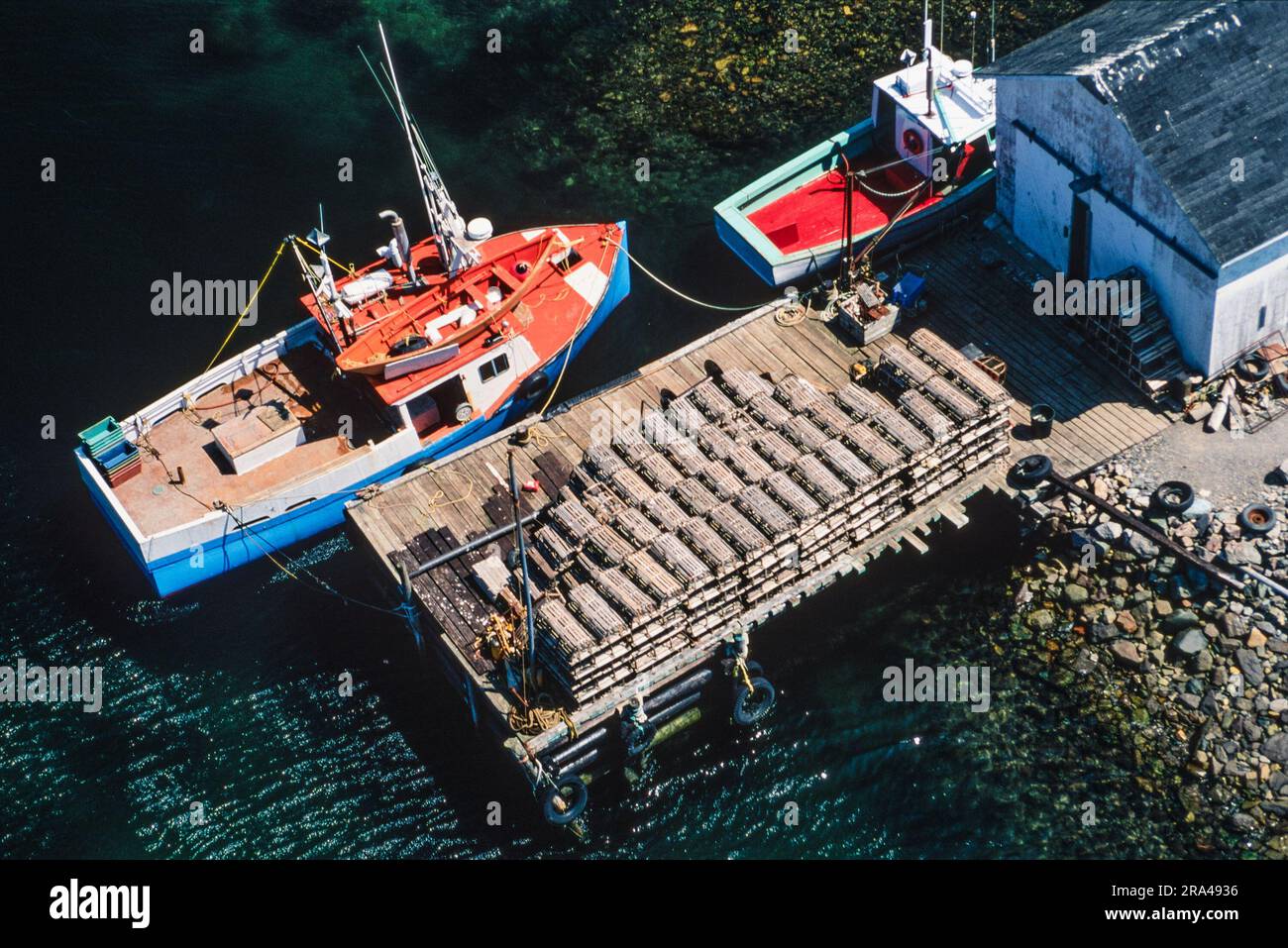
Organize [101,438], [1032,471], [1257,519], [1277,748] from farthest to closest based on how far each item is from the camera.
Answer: [101,438] → [1032,471] → [1257,519] → [1277,748]

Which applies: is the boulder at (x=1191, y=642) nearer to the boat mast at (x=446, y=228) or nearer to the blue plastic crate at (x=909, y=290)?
the blue plastic crate at (x=909, y=290)

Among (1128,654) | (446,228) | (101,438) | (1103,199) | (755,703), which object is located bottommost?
(755,703)

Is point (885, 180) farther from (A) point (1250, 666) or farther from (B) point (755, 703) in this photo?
(A) point (1250, 666)

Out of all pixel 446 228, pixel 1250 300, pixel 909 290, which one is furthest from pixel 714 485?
pixel 1250 300

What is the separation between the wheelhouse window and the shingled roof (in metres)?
15.9

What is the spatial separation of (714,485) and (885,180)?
1300cm

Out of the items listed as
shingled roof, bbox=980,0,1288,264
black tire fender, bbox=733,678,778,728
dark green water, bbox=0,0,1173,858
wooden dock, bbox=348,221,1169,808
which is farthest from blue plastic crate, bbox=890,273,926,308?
black tire fender, bbox=733,678,778,728

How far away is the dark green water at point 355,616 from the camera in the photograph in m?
39.1

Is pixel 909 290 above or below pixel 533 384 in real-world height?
above

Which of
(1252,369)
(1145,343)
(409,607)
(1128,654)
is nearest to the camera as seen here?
(1128,654)

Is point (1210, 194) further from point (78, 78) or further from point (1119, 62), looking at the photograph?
point (78, 78)

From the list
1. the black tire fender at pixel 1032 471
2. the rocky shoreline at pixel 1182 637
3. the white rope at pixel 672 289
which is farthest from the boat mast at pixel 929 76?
the rocky shoreline at pixel 1182 637

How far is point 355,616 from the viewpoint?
43.5m
